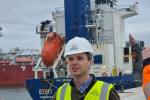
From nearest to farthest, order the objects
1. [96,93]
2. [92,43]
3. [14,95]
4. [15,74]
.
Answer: [96,93], [92,43], [14,95], [15,74]

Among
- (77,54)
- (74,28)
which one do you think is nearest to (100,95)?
(77,54)

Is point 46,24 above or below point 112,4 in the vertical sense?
below

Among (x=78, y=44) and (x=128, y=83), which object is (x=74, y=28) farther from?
(x=78, y=44)

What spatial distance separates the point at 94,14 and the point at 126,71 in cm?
583

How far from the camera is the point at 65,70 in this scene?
18734mm

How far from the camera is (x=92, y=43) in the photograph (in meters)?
18.0

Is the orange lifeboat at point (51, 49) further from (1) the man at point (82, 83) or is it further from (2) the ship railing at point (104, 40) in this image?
(1) the man at point (82, 83)

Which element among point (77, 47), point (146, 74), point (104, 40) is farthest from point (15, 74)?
point (146, 74)

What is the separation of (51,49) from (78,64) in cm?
1463

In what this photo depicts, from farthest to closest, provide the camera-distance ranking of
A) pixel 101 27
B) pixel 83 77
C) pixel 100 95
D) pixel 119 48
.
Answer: pixel 119 48 → pixel 101 27 → pixel 83 77 → pixel 100 95

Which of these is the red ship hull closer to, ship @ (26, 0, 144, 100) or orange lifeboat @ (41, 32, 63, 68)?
ship @ (26, 0, 144, 100)

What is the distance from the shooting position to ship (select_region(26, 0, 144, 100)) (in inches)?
633

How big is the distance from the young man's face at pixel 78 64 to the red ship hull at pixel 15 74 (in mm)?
38641

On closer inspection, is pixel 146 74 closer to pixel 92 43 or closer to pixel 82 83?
pixel 82 83
